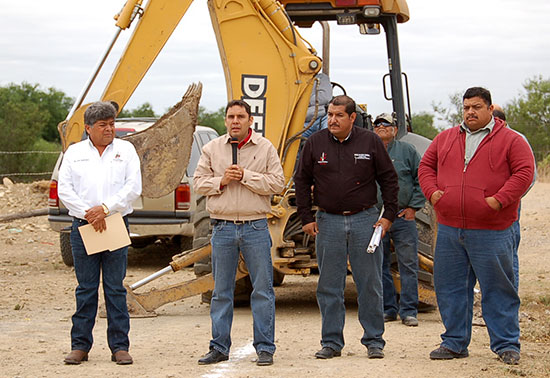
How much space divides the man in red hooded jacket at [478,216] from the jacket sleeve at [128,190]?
2.19 metres

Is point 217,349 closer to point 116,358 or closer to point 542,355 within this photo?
point 116,358

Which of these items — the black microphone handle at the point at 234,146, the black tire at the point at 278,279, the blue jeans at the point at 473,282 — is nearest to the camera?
the blue jeans at the point at 473,282

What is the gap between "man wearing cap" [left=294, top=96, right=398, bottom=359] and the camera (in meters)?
7.27

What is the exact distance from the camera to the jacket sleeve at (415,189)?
8922mm

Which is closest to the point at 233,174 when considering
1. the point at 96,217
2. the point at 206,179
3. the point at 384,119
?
the point at 206,179

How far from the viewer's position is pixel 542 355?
7.38m

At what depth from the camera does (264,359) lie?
6.98 m

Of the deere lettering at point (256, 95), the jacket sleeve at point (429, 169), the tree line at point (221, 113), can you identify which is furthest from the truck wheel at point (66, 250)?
the tree line at point (221, 113)

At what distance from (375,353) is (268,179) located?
1.55m

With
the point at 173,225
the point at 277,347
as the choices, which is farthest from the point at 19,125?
the point at 277,347

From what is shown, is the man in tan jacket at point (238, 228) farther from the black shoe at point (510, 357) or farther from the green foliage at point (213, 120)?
the green foliage at point (213, 120)

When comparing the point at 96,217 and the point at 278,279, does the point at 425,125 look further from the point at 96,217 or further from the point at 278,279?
the point at 96,217

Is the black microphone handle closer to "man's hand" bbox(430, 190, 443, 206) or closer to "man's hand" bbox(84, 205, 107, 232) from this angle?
"man's hand" bbox(84, 205, 107, 232)

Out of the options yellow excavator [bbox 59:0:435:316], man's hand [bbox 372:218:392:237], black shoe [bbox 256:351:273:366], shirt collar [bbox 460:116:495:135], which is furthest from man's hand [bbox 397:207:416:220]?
black shoe [bbox 256:351:273:366]
